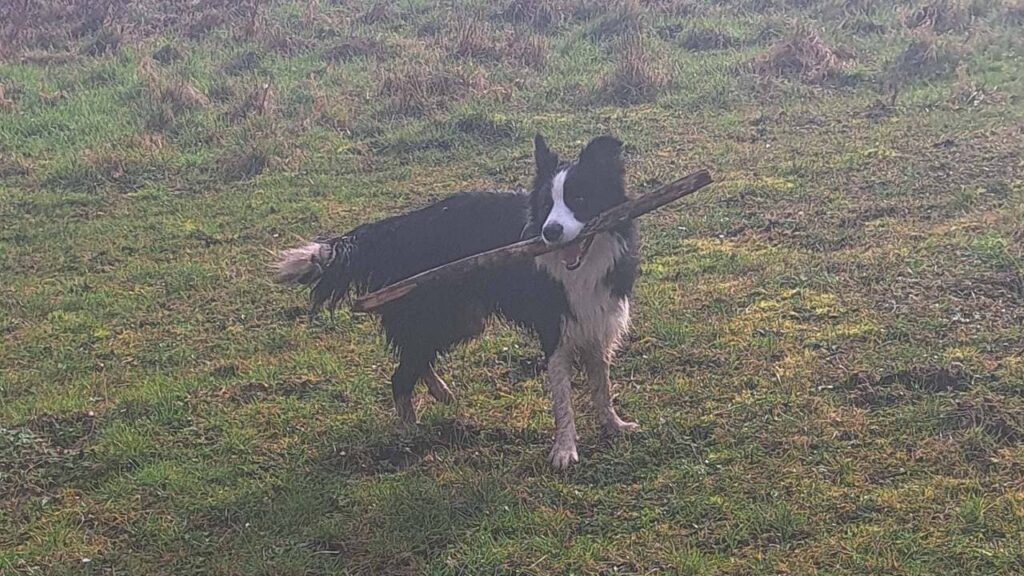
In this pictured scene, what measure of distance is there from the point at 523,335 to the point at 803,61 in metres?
7.70

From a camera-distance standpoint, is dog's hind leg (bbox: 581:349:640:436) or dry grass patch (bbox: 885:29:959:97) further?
dry grass patch (bbox: 885:29:959:97)

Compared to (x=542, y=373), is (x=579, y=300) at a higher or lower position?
higher

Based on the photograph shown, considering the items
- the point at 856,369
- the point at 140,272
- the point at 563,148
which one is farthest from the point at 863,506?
the point at 563,148

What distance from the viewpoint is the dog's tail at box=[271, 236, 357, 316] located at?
17.9 ft

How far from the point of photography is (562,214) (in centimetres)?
483

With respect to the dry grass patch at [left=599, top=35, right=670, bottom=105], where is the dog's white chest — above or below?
above

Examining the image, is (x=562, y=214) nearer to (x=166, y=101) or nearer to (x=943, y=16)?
(x=166, y=101)

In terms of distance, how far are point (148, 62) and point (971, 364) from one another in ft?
38.8

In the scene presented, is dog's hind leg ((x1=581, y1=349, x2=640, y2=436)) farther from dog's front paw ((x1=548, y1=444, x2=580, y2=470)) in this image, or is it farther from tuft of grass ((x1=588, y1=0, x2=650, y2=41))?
tuft of grass ((x1=588, y1=0, x2=650, y2=41))

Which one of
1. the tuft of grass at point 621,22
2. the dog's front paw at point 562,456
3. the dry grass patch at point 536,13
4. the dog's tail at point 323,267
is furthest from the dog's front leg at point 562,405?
the dry grass patch at point 536,13

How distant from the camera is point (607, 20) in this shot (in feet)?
49.0

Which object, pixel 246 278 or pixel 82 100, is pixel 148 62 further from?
pixel 246 278

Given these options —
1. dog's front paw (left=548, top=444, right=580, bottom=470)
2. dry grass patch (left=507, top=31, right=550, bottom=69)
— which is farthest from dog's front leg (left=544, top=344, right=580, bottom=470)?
dry grass patch (left=507, top=31, right=550, bottom=69)

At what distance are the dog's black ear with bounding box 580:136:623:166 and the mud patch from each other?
177 cm
